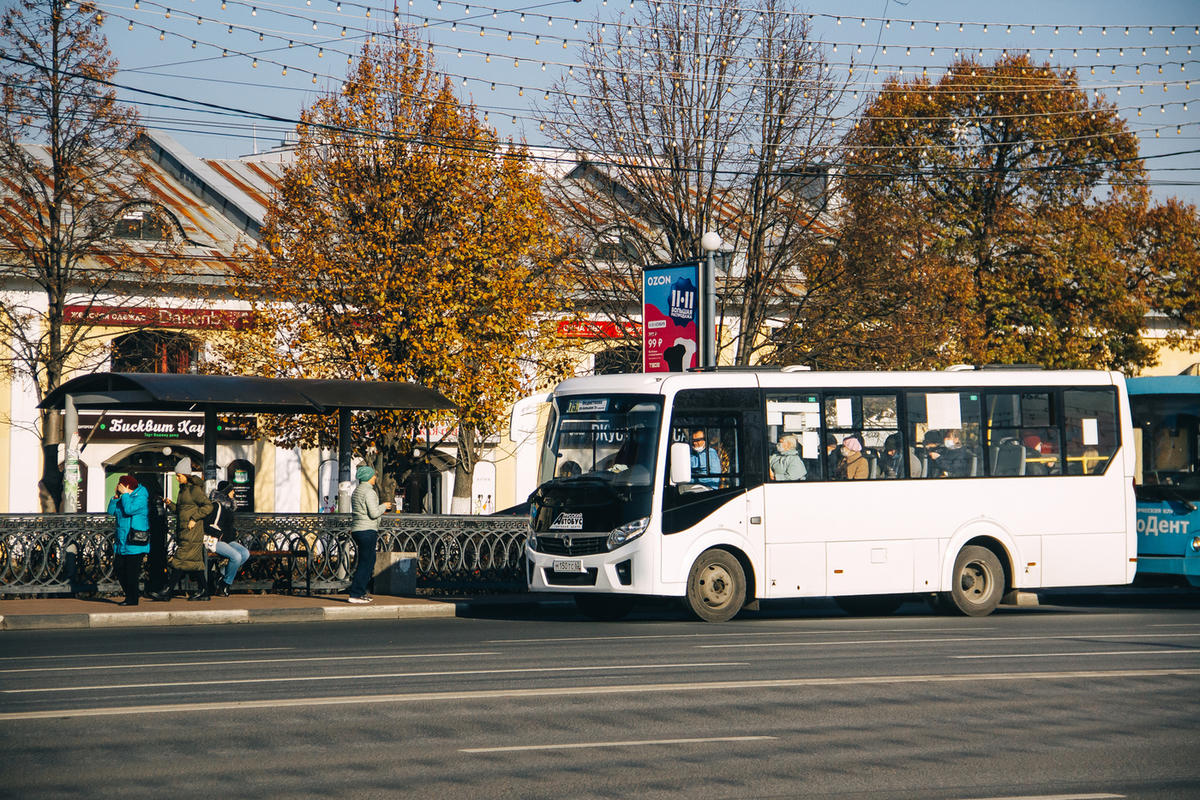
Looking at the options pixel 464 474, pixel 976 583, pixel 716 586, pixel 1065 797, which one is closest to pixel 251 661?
pixel 716 586

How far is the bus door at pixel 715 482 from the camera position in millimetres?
16953

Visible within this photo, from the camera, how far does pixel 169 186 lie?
41.8m

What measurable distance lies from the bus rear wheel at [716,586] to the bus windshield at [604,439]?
1.21 metres

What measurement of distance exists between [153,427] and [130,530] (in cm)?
1872

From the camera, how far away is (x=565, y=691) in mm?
10250

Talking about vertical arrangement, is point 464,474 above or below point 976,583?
above

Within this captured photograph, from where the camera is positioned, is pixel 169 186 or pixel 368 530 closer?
pixel 368 530

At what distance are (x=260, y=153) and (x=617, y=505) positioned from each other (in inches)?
1413

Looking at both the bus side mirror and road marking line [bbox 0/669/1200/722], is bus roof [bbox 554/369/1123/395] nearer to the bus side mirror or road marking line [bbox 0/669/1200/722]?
the bus side mirror

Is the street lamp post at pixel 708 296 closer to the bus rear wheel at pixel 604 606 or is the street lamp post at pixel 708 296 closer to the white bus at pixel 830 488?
the white bus at pixel 830 488

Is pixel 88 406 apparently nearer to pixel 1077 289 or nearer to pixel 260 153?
pixel 1077 289

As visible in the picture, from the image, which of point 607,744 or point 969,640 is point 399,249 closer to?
point 969,640

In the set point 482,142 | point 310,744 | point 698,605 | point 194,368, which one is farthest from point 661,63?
point 310,744

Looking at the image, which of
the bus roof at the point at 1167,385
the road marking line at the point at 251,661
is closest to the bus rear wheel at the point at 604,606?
the road marking line at the point at 251,661
